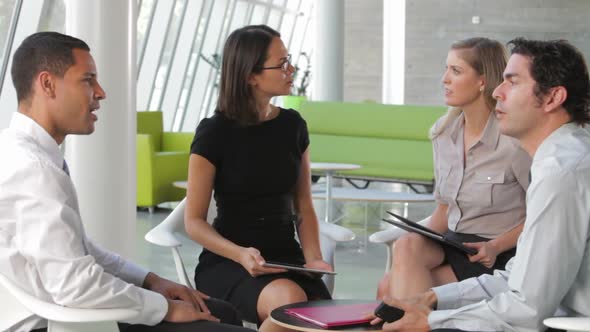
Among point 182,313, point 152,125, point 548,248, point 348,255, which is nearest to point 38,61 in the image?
point 182,313

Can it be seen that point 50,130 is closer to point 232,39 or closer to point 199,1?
point 232,39

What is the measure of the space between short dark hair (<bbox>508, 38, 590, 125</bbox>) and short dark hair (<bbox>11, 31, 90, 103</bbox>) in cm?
124

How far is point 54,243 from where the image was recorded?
229 centimetres

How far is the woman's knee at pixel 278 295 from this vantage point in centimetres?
320

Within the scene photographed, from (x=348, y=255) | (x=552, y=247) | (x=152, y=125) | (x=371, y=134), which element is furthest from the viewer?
(x=152, y=125)

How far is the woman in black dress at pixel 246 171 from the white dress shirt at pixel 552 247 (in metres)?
1.08

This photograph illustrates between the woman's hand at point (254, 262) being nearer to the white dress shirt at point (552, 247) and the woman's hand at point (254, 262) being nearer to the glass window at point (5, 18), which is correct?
the white dress shirt at point (552, 247)

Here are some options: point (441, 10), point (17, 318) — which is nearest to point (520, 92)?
point (17, 318)

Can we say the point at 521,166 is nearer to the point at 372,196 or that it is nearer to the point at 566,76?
the point at 566,76

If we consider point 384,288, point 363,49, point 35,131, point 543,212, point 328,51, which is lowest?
point 384,288

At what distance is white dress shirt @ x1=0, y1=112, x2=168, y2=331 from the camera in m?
2.29

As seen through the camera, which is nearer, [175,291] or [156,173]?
[175,291]

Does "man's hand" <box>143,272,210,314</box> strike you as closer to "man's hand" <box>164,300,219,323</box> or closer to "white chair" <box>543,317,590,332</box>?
"man's hand" <box>164,300,219,323</box>

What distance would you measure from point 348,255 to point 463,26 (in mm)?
13809
